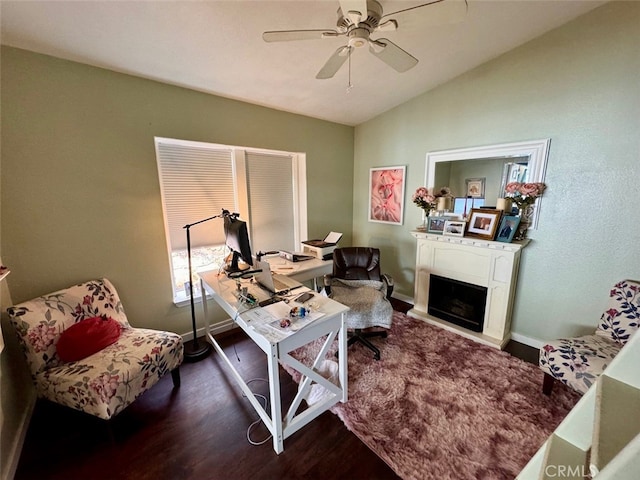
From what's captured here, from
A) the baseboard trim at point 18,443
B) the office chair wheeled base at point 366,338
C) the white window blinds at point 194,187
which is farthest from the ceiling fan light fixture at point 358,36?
the baseboard trim at point 18,443

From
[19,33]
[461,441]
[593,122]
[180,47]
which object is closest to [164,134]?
[180,47]

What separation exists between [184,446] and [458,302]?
281 cm

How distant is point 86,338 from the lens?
5.53 ft

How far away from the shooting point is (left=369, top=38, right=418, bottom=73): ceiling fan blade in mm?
1453

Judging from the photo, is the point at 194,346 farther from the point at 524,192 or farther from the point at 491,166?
the point at 491,166

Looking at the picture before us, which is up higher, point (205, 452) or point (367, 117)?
point (367, 117)

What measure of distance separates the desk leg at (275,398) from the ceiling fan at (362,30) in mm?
1707

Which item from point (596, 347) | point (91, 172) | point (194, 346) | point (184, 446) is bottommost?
point (184, 446)

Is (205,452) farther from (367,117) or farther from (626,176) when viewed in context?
(367,117)

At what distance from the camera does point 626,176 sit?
1.92 meters

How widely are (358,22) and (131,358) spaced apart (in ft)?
8.02

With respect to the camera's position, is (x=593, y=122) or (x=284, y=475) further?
(x=593, y=122)

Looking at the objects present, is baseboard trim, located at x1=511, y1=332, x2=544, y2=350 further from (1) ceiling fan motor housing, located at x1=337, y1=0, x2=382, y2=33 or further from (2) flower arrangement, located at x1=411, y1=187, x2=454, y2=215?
(1) ceiling fan motor housing, located at x1=337, y1=0, x2=382, y2=33

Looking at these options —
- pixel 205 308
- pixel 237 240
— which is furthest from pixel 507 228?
pixel 205 308
